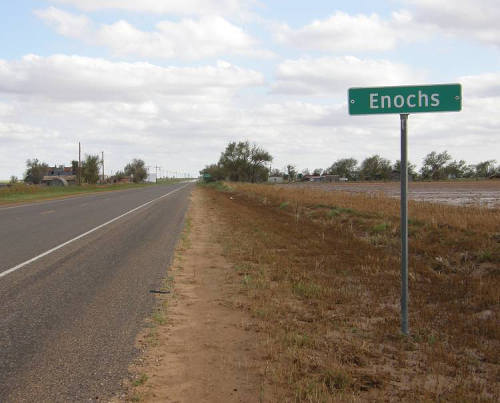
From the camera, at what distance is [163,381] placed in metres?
4.31

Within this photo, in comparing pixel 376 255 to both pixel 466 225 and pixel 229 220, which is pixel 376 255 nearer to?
pixel 466 225

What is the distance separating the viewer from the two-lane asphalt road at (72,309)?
4.29 m

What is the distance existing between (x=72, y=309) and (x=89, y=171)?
111 metres

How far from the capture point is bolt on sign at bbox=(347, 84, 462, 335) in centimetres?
518

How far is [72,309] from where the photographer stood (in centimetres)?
655

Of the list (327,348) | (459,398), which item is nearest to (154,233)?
(327,348)

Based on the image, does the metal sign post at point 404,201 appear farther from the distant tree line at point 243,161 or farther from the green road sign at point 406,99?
the distant tree line at point 243,161

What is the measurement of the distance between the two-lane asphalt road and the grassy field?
59.9 inches

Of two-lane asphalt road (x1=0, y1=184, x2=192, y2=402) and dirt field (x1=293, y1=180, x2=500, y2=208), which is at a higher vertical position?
dirt field (x1=293, y1=180, x2=500, y2=208)

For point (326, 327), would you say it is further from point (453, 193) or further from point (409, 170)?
point (409, 170)

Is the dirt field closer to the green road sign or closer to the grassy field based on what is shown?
the grassy field

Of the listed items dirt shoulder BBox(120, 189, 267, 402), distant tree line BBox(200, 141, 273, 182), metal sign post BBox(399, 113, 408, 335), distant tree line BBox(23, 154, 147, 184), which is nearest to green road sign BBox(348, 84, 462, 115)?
metal sign post BBox(399, 113, 408, 335)

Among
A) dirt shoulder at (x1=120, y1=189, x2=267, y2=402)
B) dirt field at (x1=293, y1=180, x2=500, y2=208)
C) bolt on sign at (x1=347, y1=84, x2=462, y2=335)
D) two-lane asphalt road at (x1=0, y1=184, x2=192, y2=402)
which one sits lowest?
dirt shoulder at (x1=120, y1=189, x2=267, y2=402)

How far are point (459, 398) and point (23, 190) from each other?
2470 inches
